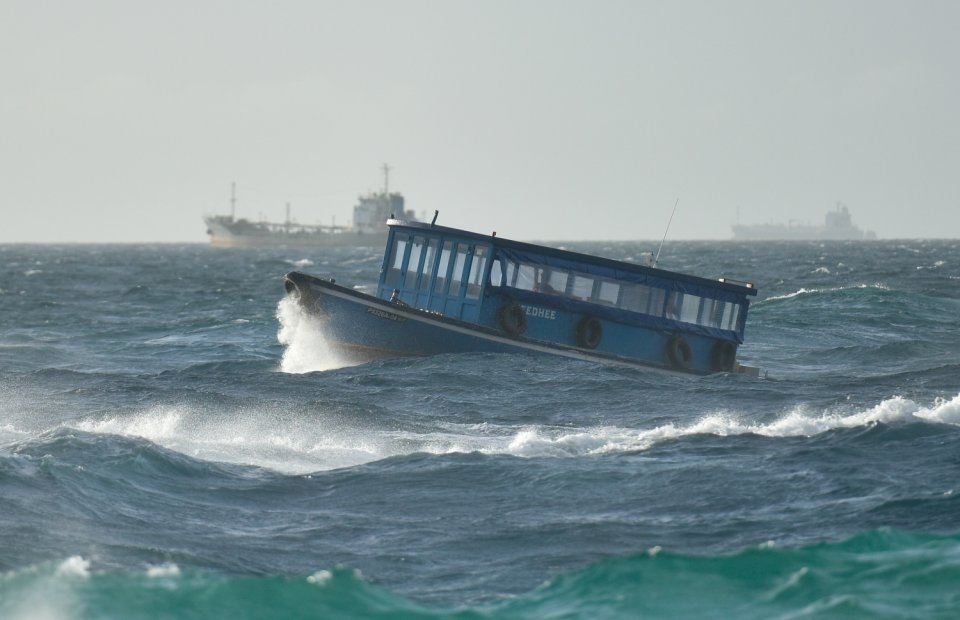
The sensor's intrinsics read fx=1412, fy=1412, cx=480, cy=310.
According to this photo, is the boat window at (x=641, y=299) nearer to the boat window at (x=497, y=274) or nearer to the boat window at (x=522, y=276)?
the boat window at (x=522, y=276)

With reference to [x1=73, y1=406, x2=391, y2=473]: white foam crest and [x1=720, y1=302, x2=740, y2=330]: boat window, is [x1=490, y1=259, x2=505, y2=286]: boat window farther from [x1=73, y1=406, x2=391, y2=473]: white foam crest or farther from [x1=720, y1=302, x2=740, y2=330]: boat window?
[x1=73, y1=406, x2=391, y2=473]: white foam crest

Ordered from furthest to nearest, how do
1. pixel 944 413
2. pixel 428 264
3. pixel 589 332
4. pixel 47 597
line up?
pixel 428 264, pixel 589 332, pixel 944 413, pixel 47 597

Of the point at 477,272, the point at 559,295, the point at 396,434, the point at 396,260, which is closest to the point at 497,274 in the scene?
the point at 477,272

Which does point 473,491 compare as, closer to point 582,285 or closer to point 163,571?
point 163,571

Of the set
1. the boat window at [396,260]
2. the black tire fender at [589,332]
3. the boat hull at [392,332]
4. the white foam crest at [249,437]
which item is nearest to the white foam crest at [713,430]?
the white foam crest at [249,437]

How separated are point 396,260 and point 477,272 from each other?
2.30 m

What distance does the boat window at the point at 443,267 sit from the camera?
30.0m

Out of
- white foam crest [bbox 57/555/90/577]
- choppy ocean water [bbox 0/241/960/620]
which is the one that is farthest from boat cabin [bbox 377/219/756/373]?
white foam crest [bbox 57/555/90/577]

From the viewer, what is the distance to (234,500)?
1571 cm

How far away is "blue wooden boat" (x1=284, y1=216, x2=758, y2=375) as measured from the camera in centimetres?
2914

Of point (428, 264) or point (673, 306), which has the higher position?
point (428, 264)

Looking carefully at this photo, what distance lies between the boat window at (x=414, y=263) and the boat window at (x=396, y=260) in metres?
0.24

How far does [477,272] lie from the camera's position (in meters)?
29.6

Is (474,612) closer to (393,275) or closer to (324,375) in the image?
(324,375)
